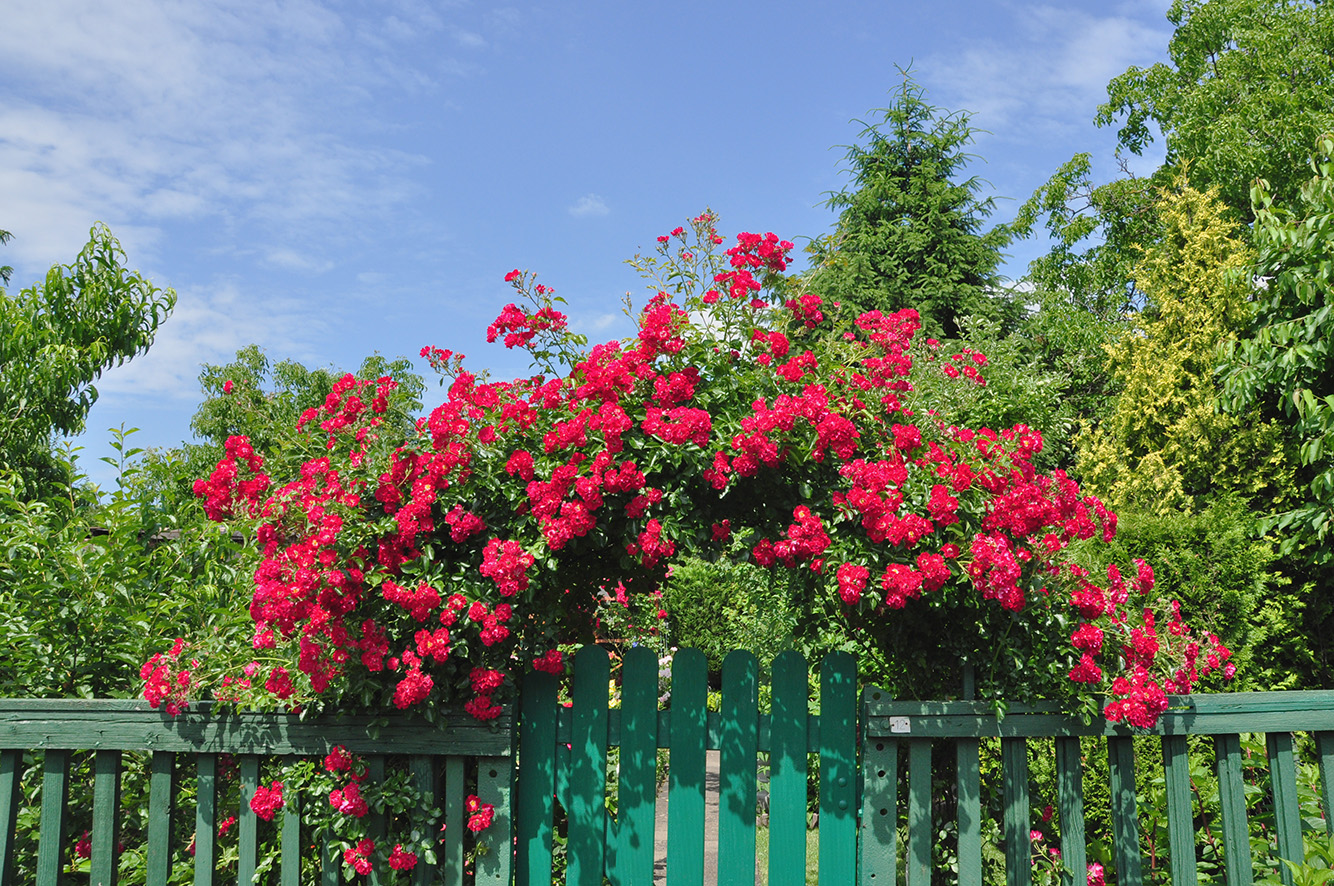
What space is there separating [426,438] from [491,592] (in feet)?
1.79

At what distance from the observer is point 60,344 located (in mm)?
7305

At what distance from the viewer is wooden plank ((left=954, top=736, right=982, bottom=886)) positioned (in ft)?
9.17

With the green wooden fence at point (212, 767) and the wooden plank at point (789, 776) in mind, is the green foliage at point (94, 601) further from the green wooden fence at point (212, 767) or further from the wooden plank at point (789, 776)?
the wooden plank at point (789, 776)

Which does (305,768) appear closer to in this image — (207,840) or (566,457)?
(207,840)

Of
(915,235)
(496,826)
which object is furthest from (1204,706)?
(915,235)

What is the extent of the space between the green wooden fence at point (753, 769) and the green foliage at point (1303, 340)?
265 centimetres

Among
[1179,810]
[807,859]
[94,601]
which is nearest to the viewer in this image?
[1179,810]

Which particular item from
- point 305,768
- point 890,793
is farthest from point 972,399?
point 305,768

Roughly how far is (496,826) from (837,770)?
1156 mm

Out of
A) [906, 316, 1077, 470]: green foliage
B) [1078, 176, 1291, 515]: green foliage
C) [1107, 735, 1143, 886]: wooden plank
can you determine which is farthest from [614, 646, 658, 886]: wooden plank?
[1078, 176, 1291, 515]: green foliage

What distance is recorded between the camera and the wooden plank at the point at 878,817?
279cm

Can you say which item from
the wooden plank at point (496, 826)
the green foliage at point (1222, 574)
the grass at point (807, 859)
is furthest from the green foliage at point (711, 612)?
the wooden plank at point (496, 826)

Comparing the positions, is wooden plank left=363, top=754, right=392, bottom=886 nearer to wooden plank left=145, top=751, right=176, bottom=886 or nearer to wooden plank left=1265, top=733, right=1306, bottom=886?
wooden plank left=145, top=751, right=176, bottom=886

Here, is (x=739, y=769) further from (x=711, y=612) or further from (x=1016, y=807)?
(x=711, y=612)
